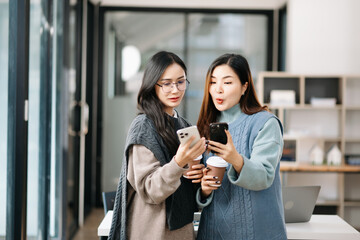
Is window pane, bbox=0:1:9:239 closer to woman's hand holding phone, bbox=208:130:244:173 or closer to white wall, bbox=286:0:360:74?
woman's hand holding phone, bbox=208:130:244:173

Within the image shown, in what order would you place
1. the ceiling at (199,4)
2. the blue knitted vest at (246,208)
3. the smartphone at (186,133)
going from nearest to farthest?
the smartphone at (186,133)
the blue knitted vest at (246,208)
the ceiling at (199,4)

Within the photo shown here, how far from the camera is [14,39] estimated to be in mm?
2500

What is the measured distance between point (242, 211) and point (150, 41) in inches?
167

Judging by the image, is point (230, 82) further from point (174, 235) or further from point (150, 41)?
point (150, 41)

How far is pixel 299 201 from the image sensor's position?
2051 millimetres

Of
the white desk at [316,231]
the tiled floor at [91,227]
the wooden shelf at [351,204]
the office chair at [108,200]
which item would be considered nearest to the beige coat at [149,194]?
the white desk at [316,231]

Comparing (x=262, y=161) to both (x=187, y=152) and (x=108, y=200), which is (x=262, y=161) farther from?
(x=108, y=200)

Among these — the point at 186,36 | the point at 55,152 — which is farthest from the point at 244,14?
the point at 55,152

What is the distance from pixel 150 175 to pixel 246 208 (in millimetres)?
356

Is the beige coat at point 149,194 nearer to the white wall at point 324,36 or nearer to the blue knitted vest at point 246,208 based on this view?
the blue knitted vest at point 246,208

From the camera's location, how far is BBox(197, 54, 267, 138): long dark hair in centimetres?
153

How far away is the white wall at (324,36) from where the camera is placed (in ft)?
15.2

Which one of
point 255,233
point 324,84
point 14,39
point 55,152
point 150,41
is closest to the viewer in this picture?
point 255,233

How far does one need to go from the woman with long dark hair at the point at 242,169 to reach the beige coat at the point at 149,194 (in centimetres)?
13
